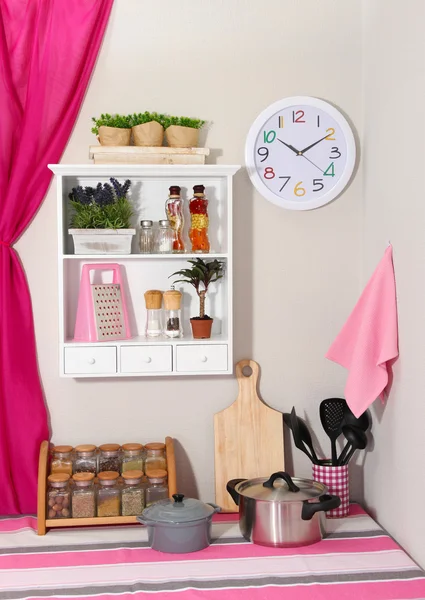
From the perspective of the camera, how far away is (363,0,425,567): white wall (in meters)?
1.86

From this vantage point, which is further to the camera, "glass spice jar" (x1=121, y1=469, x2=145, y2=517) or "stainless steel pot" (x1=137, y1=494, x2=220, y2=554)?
"glass spice jar" (x1=121, y1=469, x2=145, y2=517)

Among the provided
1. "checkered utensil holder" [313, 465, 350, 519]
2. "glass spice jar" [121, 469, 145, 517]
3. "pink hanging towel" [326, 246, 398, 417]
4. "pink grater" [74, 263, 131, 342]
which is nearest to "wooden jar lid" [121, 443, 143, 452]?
"glass spice jar" [121, 469, 145, 517]

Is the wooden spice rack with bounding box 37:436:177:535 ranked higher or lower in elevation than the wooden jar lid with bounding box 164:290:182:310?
lower

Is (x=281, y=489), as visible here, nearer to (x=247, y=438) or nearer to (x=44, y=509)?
(x=247, y=438)

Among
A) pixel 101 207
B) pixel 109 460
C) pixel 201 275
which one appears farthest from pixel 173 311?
pixel 109 460

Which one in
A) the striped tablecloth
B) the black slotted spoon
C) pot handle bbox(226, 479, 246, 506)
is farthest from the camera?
the black slotted spoon

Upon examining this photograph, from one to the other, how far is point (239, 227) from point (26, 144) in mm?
722

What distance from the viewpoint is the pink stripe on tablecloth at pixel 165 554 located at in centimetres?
191

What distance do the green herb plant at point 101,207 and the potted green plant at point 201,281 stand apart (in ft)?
0.79

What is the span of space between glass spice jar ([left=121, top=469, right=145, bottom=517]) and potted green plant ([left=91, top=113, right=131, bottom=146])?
1.00 m

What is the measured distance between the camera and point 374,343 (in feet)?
6.88

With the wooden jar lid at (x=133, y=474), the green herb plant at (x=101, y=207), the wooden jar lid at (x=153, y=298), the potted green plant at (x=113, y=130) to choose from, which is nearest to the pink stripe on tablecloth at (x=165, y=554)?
the wooden jar lid at (x=133, y=474)

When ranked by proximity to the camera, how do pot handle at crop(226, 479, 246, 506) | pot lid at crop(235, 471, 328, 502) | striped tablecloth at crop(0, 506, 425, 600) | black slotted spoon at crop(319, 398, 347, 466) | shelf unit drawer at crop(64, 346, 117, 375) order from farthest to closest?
1. black slotted spoon at crop(319, 398, 347, 466)
2. shelf unit drawer at crop(64, 346, 117, 375)
3. pot handle at crop(226, 479, 246, 506)
4. pot lid at crop(235, 471, 328, 502)
5. striped tablecloth at crop(0, 506, 425, 600)

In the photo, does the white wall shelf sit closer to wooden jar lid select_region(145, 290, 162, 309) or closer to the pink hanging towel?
wooden jar lid select_region(145, 290, 162, 309)
